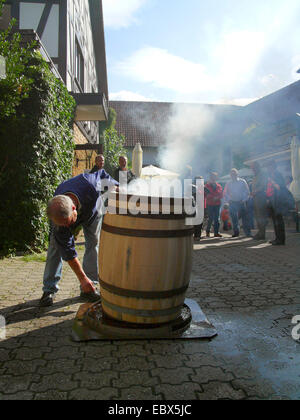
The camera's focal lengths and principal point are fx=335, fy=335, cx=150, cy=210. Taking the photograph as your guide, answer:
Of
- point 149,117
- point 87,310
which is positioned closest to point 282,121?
point 87,310

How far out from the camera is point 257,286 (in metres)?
3.58

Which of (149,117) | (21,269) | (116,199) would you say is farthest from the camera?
(149,117)

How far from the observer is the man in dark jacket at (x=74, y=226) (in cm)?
230

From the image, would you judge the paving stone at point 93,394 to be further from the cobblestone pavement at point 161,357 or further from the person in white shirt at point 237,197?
the person in white shirt at point 237,197

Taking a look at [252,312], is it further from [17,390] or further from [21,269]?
[21,269]

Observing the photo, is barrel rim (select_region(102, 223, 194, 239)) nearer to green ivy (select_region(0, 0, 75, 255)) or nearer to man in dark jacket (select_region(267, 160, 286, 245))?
green ivy (select_region(0, 0, 75, 255))

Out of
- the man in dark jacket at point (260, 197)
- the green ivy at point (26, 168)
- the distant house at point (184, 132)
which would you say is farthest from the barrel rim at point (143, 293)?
the distant house at point (184, 132)

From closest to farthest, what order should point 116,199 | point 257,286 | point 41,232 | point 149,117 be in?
point 116,199
point 257,286
point 41,232
point 149,117

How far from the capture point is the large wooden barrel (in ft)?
7.01

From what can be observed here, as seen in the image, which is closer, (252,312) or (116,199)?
(116,199)

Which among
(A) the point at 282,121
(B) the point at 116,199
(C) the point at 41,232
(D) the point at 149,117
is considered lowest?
(C) the point at 41,232

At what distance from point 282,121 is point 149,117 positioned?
68.5ft

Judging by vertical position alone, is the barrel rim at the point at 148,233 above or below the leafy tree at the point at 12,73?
below
